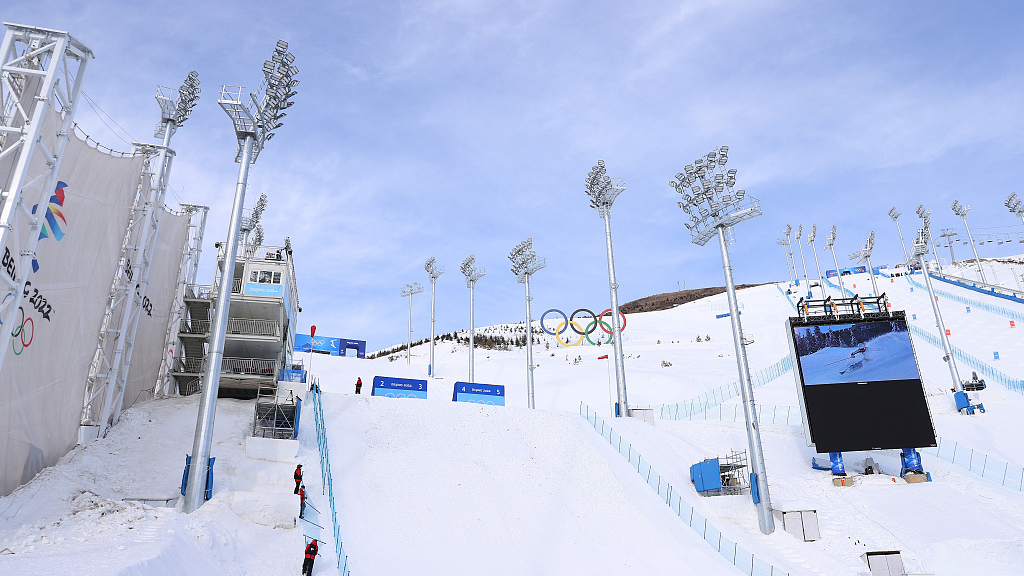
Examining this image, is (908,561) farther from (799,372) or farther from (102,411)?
(102,411)

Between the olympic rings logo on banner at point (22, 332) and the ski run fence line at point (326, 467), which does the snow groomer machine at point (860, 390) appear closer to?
the ski run fence line at point (326, 467)

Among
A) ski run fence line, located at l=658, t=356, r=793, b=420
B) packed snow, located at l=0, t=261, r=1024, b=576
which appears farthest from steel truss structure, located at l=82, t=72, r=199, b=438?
ski run fence line, located at l=658, t=356, r=793, b=420

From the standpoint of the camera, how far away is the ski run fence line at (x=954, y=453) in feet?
91.2

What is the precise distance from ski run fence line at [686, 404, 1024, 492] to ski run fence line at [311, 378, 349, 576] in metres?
22.7

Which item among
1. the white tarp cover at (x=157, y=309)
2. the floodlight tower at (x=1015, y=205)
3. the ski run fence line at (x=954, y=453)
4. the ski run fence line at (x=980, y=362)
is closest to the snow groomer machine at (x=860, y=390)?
the ski run fence line at (x=954, y=453)

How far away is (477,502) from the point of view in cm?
2162

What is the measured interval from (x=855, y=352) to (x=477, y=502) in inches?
786

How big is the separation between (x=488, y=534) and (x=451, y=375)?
3731 cm

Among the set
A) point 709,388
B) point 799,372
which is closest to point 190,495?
point 799,372

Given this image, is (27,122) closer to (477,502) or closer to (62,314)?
(62,314)

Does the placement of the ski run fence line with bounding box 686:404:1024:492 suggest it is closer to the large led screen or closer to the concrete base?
the large led screen

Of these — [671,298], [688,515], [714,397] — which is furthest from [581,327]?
[671,298]

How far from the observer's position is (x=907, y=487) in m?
26.0

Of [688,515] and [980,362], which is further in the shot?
[980,362]
